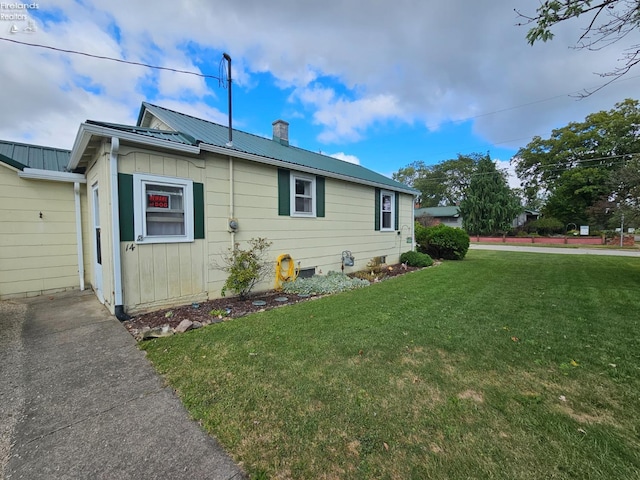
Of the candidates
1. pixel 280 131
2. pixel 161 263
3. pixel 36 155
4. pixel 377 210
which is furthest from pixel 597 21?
pixel 36 155

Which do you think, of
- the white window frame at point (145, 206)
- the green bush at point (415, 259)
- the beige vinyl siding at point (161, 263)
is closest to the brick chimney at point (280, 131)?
the beige vinyl siding at point (161, 263)

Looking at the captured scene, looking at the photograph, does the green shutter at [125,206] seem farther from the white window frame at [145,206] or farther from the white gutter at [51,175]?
the white gutter at [51,175]

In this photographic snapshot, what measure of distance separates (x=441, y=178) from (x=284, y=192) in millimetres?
42383

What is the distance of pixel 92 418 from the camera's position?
2.07m

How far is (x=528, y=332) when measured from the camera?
378 cm

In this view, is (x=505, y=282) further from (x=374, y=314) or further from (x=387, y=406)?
(x=387, y=406)

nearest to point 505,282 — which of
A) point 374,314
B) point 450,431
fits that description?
point 374,314

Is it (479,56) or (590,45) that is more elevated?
(479,56)

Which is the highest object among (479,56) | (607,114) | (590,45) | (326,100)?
(607,114)

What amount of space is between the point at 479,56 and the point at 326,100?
6924 mm

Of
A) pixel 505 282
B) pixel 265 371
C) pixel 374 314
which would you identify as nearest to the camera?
pixel 265 371

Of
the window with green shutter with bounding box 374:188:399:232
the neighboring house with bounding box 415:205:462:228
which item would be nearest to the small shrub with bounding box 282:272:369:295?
the window with green shutter with bounding box 374:188:399:232

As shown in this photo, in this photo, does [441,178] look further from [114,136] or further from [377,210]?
[114,136]

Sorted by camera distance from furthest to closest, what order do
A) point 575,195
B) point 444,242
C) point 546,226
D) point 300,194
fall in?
point 575,195 → point 546,226 → point 444,242 → point 300,194
